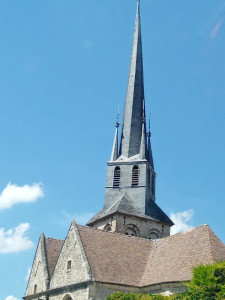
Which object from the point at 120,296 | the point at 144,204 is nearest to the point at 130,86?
the point at 144,204

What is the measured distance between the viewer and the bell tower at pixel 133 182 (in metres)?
38.2

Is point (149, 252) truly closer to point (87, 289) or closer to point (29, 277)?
point (87, 289)

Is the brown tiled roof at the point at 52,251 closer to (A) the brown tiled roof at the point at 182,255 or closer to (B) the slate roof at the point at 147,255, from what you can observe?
(B) the slate roof at the point at 147,255

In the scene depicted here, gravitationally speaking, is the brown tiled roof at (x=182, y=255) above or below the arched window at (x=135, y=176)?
below

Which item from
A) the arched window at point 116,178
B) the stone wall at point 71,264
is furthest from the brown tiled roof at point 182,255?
the arched window at point 116,178

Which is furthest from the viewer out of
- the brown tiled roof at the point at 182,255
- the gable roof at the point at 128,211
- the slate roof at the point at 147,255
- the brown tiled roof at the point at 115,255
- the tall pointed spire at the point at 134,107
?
the tall pointed spire at the point at 134,107

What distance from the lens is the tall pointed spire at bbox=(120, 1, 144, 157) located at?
1654 inches

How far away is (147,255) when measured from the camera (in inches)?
1069

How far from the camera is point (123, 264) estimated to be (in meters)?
25.7

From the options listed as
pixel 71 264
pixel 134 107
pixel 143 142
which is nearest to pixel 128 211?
pixel 143 142

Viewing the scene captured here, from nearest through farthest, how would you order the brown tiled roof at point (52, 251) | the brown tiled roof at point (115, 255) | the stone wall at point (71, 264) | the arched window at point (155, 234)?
the stone wall at point (71, 264), the brown tiled roof at point (115, 255), the brown tiled roof at point (52, 251), the arched window at point (155, 234)

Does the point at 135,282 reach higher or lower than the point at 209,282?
higher

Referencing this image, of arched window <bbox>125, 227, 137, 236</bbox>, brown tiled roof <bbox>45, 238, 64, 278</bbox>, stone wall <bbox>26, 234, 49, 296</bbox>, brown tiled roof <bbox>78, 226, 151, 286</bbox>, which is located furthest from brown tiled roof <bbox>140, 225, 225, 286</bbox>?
arched window <bbox>125, 227, 137, 236</bbox>

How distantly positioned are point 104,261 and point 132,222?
1317cm
